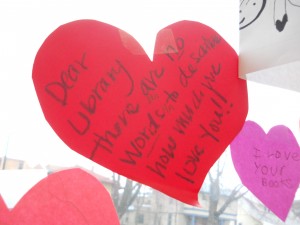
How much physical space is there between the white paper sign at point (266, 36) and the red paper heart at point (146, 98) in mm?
25

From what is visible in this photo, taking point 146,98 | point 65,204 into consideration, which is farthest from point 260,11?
point 65,204

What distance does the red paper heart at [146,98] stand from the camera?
14.5 inches

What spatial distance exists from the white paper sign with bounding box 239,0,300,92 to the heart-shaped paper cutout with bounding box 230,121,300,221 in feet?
0.34

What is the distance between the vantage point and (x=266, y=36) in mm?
492

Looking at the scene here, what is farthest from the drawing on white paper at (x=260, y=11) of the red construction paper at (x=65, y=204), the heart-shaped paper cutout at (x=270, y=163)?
the red construction paper at (x=65, y=204)

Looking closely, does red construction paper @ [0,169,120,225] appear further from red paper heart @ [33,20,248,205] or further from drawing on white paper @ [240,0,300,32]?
drawing on white paper @ [240,0,300,32]

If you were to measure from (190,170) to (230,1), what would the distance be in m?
0.30

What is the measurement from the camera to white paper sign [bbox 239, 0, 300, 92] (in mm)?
473

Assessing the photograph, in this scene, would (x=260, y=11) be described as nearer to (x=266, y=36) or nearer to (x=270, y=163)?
(x=266, y=36)

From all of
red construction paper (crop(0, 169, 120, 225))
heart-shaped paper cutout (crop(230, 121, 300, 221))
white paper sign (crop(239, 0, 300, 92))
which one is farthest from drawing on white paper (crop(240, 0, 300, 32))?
red construction paper (crop(0, 169, 120, 225))

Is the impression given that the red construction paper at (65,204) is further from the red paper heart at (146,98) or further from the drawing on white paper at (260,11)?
the drawing on white paper at (260,11)

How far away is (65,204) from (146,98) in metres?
0.16

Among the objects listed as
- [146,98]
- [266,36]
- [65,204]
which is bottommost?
[65,204]

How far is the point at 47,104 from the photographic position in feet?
1.17
